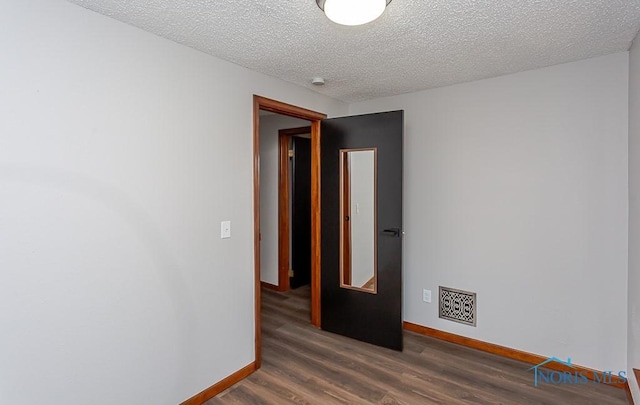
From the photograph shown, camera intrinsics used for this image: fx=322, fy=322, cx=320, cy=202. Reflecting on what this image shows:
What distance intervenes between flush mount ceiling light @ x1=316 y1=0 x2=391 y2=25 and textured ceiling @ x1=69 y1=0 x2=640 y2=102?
143 mm

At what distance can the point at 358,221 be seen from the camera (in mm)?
3055

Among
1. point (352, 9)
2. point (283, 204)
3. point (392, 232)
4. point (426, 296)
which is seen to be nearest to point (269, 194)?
point (283, 204)

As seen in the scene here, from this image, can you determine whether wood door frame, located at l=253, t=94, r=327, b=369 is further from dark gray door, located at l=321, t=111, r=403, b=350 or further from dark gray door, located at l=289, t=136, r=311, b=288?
dark gray door, located at l=289, t=136, r=311, b=288

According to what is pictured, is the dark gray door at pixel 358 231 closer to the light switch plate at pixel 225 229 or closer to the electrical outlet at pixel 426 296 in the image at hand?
the electrical outlet at pixel 426 296

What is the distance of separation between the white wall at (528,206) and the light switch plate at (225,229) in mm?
1741

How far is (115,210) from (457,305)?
275 cm

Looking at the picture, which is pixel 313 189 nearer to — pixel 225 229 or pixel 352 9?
pixel 225 229

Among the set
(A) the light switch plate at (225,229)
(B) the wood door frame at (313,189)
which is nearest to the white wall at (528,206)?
(B) the wood door frame at (313,189)

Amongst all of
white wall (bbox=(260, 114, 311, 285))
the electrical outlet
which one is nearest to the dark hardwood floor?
the electrical outlet

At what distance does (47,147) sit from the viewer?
148cm

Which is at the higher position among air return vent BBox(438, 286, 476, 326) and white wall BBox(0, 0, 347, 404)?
white wall BBox(0, 0, 347, 404)

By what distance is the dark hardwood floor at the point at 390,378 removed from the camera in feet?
6.96

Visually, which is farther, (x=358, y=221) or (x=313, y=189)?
(x=313, y=189)

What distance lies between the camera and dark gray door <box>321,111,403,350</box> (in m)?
2.75
